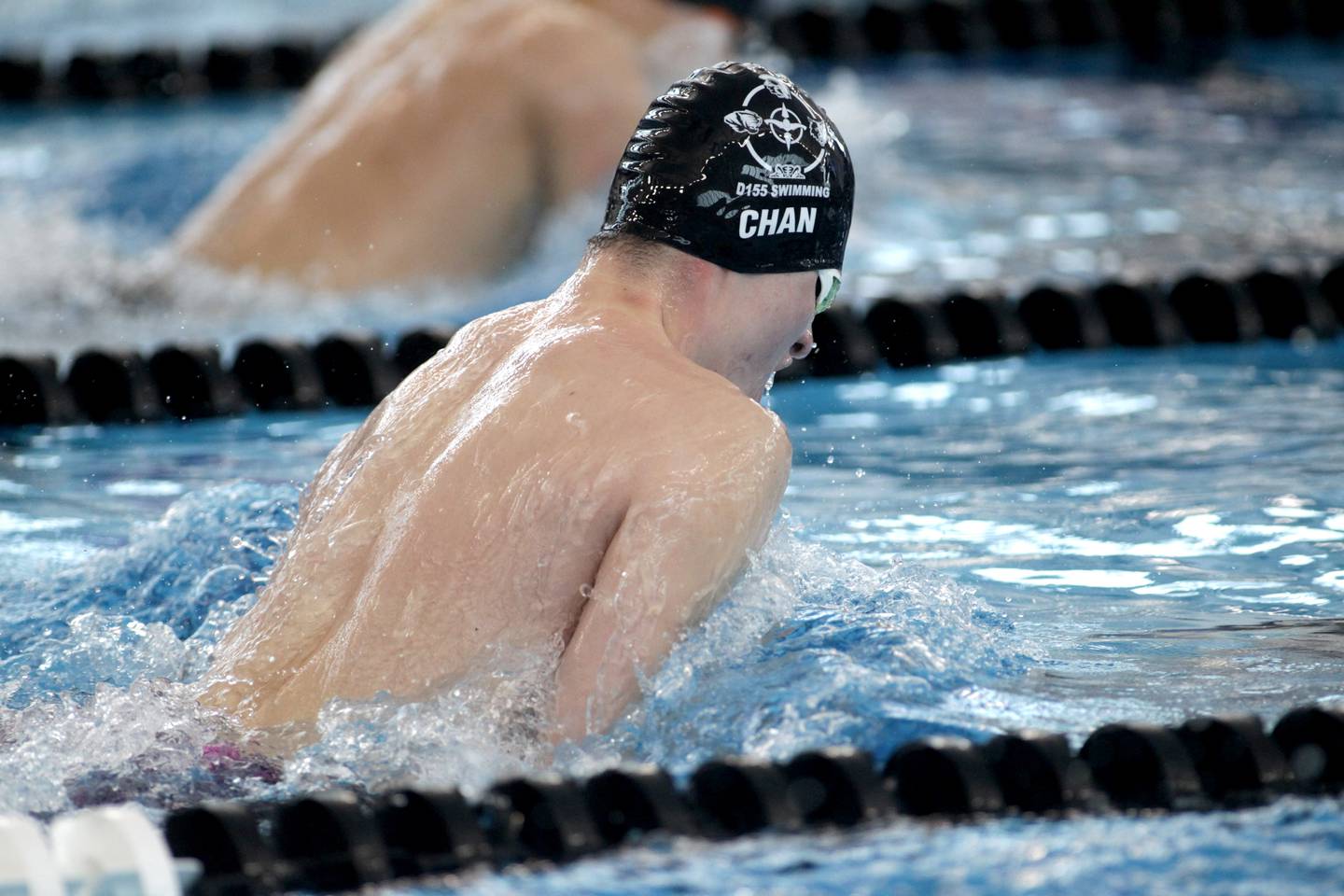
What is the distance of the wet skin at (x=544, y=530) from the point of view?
1.96m

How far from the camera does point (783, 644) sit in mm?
2307

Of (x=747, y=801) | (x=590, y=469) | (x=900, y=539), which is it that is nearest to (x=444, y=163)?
(x=900, y=539)

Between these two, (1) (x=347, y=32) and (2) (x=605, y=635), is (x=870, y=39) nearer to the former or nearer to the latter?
(1) (x=347, y=32)

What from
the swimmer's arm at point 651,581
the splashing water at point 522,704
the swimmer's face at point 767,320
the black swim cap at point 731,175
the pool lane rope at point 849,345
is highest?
the black swim cap at point 731,175

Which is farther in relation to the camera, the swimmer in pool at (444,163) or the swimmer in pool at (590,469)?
the swimmer in pool at (444,163)

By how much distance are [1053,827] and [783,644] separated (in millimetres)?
485

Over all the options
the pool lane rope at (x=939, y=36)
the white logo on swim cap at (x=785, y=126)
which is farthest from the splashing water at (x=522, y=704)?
the pool lane rope at (x=939, y=36)

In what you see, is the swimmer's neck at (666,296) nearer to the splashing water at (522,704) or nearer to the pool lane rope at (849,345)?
the splashing water at (522,704)

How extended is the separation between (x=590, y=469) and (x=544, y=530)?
8 centimetres

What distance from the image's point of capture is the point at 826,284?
247 cm

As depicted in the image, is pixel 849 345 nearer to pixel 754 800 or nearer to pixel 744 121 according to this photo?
pixel 744 121

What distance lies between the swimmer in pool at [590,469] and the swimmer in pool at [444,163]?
2.43 m

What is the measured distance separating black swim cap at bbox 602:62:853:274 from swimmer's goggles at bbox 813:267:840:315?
0.15 feet

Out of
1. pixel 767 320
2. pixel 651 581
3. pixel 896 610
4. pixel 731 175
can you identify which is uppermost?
pixel 731 175
